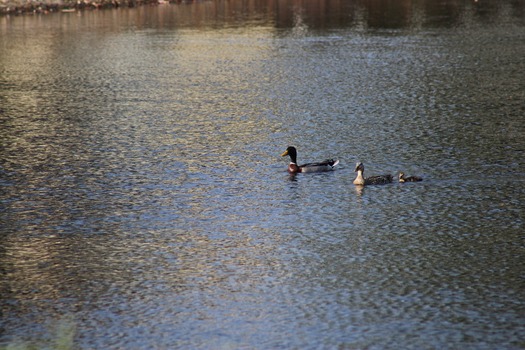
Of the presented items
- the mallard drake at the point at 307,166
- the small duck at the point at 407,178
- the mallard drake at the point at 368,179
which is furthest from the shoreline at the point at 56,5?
the small duck at the point at 407,178

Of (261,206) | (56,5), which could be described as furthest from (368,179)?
(56,5)

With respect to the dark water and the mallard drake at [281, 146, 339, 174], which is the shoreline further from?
the mallard drake at [281, 146, 339, 174]

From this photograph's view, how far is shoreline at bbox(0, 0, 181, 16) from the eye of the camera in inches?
2881

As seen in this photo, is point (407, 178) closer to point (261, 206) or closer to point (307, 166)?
point (307, 166)

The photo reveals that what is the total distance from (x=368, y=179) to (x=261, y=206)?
2743mm

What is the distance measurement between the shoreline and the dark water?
32397 millimetres

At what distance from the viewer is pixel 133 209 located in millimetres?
19406

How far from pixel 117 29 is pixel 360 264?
4581 cm

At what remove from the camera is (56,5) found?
75.8 meters

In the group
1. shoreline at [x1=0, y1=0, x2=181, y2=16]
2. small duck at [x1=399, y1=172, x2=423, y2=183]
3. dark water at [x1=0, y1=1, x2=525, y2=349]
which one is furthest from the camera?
shoreline at [x1=0, y1=0, x2=181, y2=16]

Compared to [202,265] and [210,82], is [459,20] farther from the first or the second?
[202,265]

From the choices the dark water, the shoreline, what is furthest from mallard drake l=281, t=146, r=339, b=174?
the shoreline

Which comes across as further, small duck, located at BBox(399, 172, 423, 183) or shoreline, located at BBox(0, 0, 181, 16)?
shoreline, located at BBox(0, 0, 181, 16)

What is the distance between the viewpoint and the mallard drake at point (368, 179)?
2089 cm
